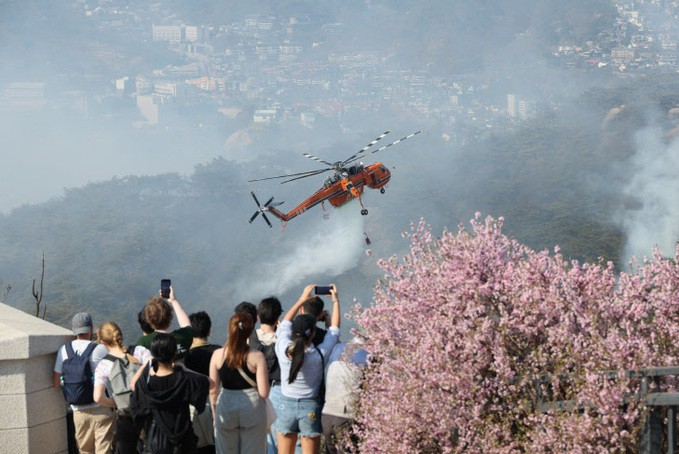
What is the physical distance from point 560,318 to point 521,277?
0.67 metres

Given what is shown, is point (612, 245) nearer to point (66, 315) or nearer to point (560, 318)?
point (66, 315)

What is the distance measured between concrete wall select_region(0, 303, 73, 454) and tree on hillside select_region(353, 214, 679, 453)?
3.55 m

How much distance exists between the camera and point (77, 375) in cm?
1059

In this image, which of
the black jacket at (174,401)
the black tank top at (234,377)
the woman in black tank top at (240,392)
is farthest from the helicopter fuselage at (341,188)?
the black jacket at (174,401)

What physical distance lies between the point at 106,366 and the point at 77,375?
507 millimetres

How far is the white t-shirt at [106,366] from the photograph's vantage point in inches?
403

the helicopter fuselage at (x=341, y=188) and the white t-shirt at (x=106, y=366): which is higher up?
the helicopter fuselage at (x=341, y=188)

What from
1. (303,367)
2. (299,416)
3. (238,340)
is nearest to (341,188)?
(299,416)

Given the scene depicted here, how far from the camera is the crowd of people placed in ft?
31.0

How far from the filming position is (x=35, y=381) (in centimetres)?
1048

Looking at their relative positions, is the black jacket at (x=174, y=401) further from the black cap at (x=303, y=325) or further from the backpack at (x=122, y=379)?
the black cap at (x=303, y=325)

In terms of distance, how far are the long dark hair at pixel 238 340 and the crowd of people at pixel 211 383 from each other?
0.01 metres

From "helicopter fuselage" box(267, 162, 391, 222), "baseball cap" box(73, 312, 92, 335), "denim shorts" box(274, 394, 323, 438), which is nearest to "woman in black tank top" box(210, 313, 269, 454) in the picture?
"denim shorts" box(274, 394, 323, 438)

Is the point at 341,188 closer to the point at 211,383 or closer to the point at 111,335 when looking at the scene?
the point at 111,335
